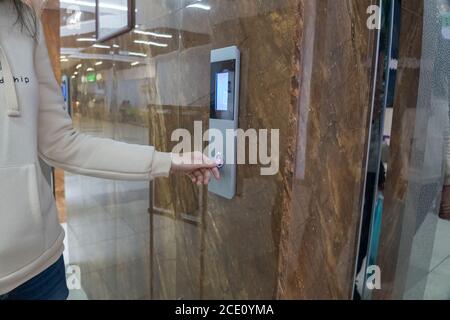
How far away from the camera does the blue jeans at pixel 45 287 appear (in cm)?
92

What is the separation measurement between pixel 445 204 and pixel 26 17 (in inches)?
45.4

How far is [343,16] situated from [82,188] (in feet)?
7.69

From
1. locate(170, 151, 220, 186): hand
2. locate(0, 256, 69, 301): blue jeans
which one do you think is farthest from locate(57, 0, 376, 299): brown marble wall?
locate(0, 256, 69, 301): blue jeans

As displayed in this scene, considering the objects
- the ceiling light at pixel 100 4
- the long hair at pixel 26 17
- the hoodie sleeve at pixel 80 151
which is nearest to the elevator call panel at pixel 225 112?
the hoodie sleeve at pixel 80 151

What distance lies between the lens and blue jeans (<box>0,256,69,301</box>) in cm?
92

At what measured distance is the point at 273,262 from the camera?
1.17 m

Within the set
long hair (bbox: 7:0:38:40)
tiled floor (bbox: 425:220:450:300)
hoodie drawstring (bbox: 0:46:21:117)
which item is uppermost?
long hair (bbox: 7:0:38:40)

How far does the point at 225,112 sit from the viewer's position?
1.24 metres

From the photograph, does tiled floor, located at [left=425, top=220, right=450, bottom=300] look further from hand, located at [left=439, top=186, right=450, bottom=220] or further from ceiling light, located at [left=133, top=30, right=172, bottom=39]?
ceiling light, located at [left=133, top=30, right=172, bottom=39]

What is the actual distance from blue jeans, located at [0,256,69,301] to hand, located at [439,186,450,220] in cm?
102

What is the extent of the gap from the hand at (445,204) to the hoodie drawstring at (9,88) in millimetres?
1062

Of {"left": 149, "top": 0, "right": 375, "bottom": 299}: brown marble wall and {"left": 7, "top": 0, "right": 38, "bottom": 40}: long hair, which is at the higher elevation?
{"left": 7, "top": 0, "right": 38, "bottom": 40}: long hair

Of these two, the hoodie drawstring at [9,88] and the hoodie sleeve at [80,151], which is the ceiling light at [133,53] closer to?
the hoodie sleeve at [80,151]
